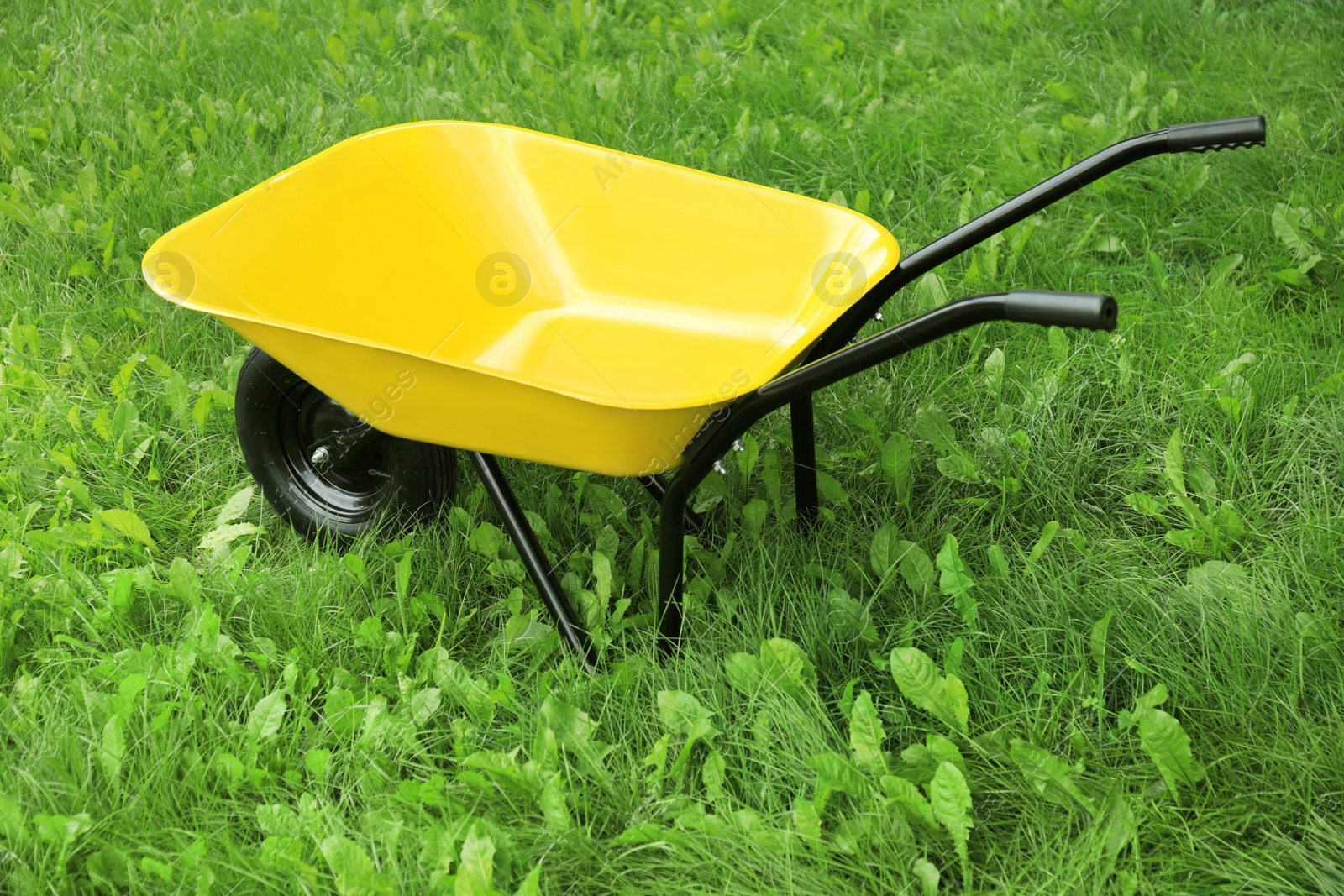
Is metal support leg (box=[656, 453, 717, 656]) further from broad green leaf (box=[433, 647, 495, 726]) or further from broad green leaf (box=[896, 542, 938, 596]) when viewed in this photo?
broad green leaf (box=[896, 542, 938, 596])

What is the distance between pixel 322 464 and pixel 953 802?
1456mm

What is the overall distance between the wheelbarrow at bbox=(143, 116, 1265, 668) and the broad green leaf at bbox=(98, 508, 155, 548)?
0.26 meters

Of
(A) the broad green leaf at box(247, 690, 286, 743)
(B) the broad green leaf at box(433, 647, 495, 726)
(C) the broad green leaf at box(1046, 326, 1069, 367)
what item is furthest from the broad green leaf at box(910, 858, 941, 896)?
(C) the broad green leaf at box(1046, 326, 1069, 367)

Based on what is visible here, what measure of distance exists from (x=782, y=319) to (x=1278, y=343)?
1.25 m

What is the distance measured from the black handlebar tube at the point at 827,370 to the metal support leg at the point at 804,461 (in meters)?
0.36

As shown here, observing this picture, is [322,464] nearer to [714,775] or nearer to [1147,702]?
[714,775]

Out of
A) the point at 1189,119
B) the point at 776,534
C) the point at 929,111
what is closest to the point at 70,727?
the point at 776,534

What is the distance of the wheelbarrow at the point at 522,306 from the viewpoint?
5.24 feet

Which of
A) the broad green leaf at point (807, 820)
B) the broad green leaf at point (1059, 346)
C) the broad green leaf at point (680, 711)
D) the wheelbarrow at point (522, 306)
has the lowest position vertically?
the broad green leaf at point (807, 820)

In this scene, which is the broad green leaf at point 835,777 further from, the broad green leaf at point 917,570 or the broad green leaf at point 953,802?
the broad green leaf at point 917,570

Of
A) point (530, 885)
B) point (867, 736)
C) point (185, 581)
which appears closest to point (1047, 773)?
point (867, 736)

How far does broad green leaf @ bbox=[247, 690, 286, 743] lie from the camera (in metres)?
1.71

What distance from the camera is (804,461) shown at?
201 centimetres

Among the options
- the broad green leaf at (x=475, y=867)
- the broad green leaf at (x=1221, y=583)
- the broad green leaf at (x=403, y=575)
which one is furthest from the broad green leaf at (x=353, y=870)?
the broad green leaf at (x=1221, y=583)
